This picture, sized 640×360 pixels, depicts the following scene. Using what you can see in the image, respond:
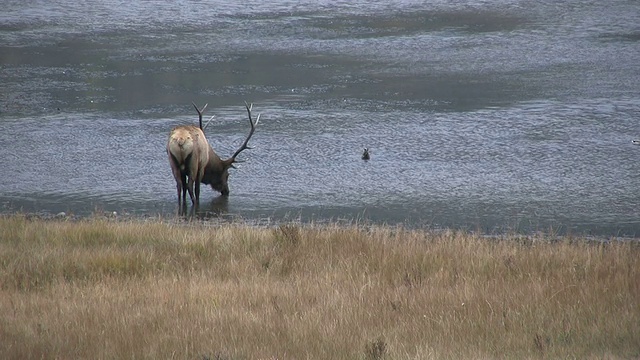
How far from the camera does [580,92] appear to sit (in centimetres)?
1972

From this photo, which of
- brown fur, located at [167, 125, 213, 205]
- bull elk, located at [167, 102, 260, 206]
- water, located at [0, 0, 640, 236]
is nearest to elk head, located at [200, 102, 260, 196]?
bull elk, located at [167, 102, 260, 206]

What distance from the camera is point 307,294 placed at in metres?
8.47

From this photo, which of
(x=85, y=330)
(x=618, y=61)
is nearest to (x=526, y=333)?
(x=85, y=330)

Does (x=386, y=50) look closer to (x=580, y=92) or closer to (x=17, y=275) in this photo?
(x=580, y=92)

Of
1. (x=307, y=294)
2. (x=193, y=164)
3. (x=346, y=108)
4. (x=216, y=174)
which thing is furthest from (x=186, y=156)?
(x=307, y=294)

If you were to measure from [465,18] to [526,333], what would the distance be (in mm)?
20883

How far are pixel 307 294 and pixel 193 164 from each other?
6201 mm

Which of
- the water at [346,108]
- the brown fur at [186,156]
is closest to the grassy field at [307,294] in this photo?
the water at [346,108]

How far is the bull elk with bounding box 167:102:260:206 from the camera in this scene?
14.2 meters

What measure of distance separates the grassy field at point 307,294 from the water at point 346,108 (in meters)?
2.30

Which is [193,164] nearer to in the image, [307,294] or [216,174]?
[216,174]

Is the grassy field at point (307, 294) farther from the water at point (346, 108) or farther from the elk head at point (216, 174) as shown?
the elk head at point (216, 174)

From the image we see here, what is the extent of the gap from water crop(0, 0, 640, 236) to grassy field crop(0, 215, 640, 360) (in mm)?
2300

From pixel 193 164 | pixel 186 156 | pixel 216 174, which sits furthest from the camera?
pixel 216 174
